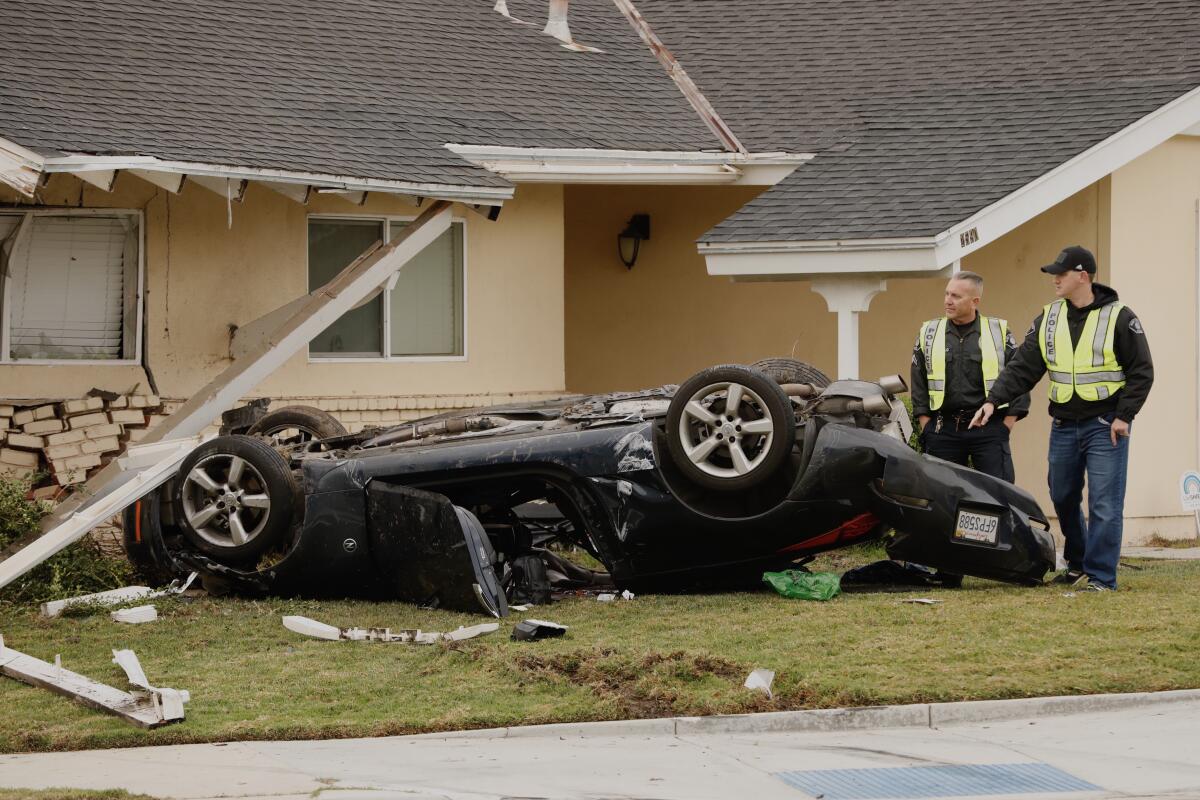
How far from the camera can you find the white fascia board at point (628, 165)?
1379cm

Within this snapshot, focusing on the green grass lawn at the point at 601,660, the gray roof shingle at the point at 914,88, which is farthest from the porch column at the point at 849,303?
the green grass lawn at the point at 601,660

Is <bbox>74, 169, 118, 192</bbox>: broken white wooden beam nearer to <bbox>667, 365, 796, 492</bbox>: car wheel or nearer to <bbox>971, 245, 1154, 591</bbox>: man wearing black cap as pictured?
<bbox>667, 365, 796, 492</bbox>: car wheel

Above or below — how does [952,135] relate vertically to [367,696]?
above

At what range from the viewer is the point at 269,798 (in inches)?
233

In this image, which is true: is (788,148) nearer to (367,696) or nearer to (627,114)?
(627,114)

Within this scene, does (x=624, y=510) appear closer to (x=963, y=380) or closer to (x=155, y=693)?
(x=963, y=380)

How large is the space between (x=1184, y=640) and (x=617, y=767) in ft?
10.8

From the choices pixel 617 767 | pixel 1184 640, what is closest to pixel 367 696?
pixel 617 767

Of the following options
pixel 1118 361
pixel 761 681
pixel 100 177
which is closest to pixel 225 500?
pixel 100 177

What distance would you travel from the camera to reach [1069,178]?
13.3 meters

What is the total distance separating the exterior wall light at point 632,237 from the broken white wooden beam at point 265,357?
3948mm

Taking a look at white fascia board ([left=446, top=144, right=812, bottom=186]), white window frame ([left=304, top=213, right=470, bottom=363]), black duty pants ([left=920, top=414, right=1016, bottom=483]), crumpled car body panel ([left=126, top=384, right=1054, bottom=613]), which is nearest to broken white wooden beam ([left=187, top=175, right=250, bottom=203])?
white window frame ([left=304, top=213, right=470, bottom=363])

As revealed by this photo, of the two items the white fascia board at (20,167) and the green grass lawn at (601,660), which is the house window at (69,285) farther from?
the green grass lawn at (601,660)

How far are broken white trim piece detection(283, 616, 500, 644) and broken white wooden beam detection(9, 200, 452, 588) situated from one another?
172 centimetres
